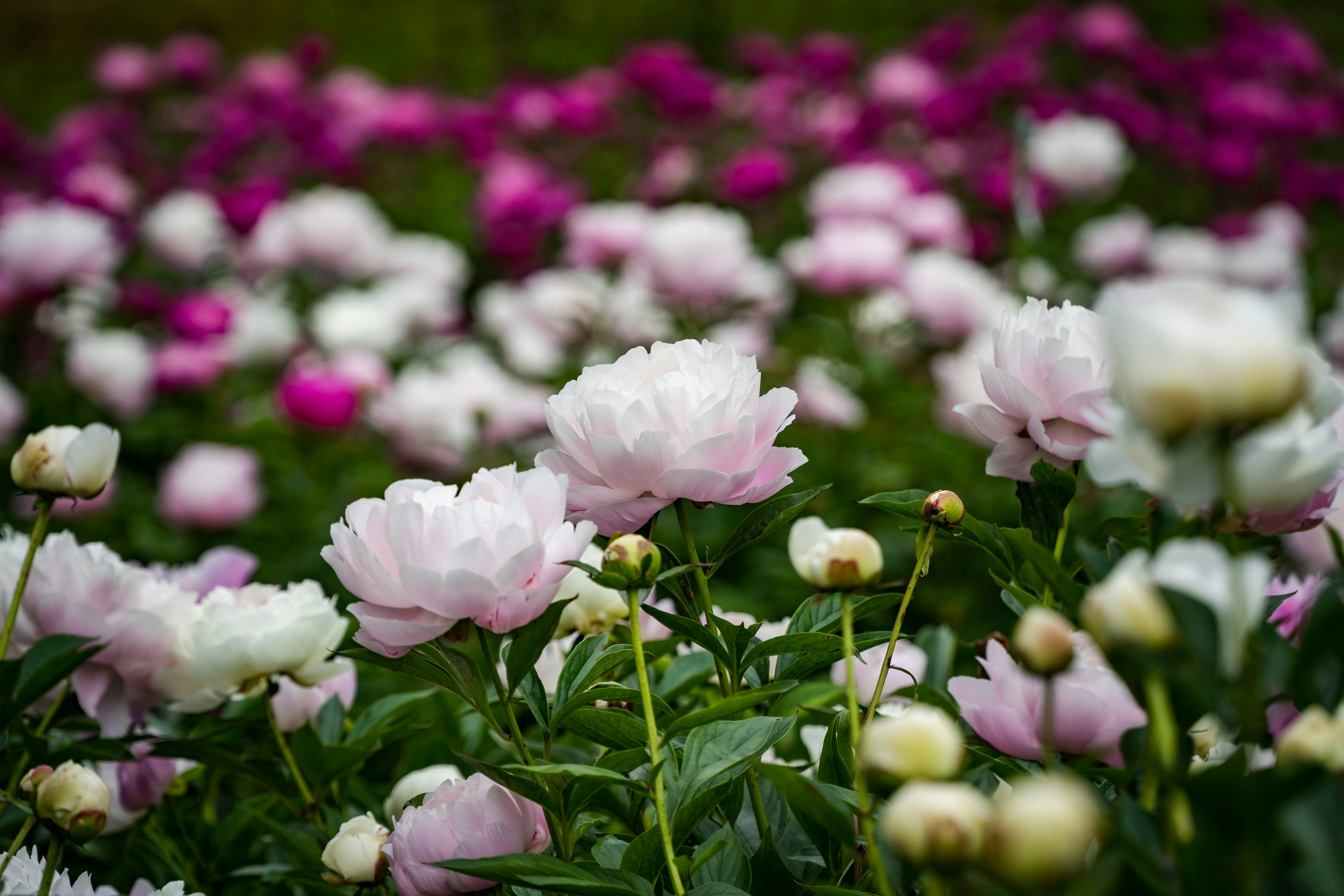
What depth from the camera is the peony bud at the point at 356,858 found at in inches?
22.6

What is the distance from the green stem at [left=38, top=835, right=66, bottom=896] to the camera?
55 cm

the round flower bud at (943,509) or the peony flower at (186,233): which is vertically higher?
the round flower bud at (943,509)

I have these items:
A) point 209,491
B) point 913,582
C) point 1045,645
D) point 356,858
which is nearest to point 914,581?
point 913,582

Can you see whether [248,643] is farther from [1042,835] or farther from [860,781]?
[1042,835]

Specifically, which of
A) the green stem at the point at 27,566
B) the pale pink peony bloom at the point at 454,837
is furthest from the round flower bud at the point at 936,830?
the green stem at the point at 27,566

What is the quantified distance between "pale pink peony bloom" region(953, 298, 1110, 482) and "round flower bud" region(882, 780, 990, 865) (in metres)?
0.27

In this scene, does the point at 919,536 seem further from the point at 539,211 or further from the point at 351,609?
the point at 539,211

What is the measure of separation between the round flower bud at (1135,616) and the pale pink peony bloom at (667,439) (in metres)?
0.24

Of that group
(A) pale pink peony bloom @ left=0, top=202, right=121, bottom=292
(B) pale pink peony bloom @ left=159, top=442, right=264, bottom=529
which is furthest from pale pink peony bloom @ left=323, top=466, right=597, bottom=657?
(A) pale pink peony bloom @ left=0, top=202, right=121, bottom=292

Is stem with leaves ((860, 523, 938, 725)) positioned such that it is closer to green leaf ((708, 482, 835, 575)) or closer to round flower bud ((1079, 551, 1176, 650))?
green leaf ((708, 482, 835, 575))

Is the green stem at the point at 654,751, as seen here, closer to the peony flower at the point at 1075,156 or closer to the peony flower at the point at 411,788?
the peony flower at the point at 411,788

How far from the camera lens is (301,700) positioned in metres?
0.81

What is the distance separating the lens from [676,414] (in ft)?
1.81

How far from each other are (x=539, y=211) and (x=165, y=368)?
0.90m
